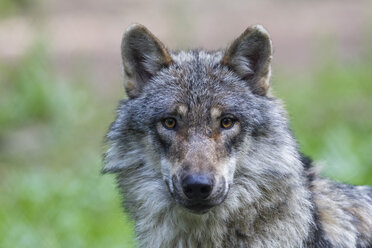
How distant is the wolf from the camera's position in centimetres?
546

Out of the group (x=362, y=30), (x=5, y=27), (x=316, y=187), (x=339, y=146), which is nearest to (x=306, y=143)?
(x=339, y=146)

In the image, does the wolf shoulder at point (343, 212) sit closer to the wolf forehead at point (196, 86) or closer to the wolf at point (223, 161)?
the wolf at point (223, 161)

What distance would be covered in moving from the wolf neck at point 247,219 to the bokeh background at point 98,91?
690 mm

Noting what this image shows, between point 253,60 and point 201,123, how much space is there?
786 millimetres

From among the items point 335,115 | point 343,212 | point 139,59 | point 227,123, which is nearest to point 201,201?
point 227,123

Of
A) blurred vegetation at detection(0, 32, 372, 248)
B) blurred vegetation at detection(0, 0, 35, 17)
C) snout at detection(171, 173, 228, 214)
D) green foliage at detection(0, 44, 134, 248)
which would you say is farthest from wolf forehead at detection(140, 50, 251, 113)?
blurred vegetation at detection(0, 0, 35, 17)

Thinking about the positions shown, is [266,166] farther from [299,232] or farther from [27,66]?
[27,66]

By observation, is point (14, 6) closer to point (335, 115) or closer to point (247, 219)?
point (335, 115)

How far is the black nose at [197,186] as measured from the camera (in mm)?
5082

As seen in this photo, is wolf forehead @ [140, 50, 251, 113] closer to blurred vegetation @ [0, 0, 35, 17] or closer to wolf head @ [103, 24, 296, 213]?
wolf head @ [103, 24, 296, 213]

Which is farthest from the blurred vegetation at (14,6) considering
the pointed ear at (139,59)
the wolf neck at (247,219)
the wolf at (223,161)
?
the wolf neck at (247,219)

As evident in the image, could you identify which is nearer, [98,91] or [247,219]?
[247,219]

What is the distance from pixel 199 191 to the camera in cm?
510

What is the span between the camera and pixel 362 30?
623 inches
